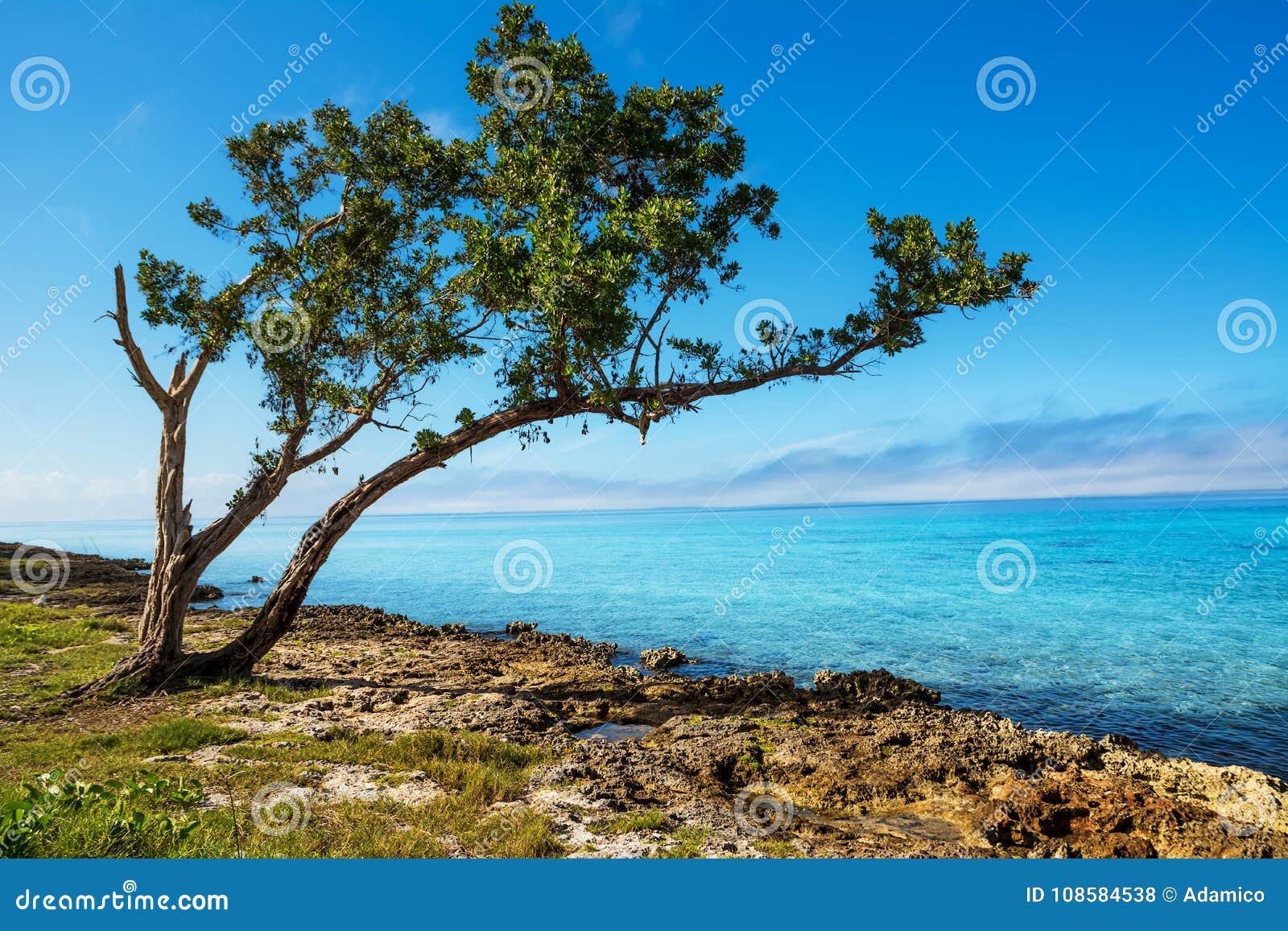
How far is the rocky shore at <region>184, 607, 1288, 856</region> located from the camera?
7.74m

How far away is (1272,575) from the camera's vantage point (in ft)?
158

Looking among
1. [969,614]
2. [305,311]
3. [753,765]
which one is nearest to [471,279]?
[305,311]

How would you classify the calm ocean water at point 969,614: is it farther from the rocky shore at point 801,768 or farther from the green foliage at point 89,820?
the green foliage at point 89,820

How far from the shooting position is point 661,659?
1981 centimetres

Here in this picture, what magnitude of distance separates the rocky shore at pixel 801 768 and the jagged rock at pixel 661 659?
1969mm

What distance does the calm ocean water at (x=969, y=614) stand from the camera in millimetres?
16438

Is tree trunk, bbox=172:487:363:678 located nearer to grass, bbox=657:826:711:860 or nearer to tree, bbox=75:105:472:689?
tree, bbox=75:105:472:689

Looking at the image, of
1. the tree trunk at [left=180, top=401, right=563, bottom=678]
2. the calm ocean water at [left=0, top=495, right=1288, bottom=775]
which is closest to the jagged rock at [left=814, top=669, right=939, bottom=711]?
the calm ocean water at [left=0, top=495, right=1288, bottom=775]

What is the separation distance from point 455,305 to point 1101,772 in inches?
617

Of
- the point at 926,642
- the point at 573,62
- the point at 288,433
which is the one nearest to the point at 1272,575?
the point at 926,642

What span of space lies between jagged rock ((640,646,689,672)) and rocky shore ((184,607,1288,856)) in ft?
6.46

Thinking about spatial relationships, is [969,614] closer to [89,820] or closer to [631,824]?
[631,824]

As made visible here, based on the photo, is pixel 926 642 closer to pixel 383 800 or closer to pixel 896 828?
pixel 896 828

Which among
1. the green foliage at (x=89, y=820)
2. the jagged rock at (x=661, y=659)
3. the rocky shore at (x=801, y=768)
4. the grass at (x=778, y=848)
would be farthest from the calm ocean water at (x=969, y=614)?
the green foliage at (x=89, y=820)
